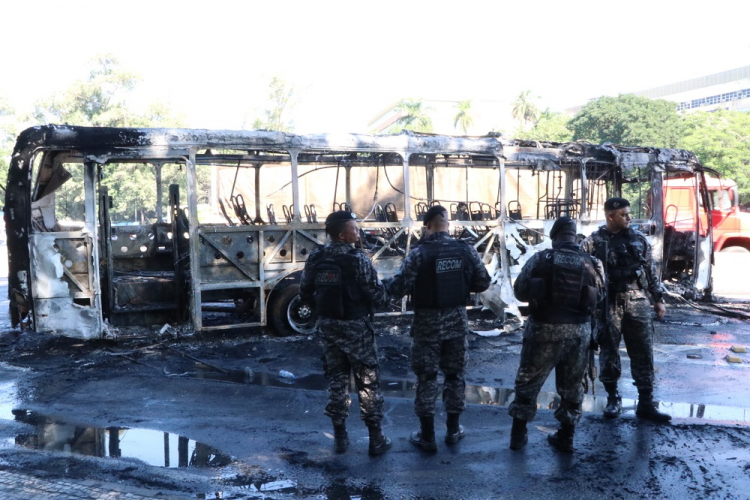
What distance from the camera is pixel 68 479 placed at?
12.1 feet

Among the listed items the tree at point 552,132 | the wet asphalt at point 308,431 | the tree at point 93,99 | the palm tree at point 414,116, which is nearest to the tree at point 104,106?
the tree at point 93,99

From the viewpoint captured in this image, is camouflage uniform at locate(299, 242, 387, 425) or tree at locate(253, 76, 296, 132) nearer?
camouflage uniform at locate(299, 242, 387, 425)

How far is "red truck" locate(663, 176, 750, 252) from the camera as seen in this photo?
1278 cm

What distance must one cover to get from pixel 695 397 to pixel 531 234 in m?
3.85

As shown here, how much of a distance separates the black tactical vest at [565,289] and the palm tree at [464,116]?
42888mm

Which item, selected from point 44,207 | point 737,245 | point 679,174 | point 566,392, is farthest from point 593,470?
point 737,245

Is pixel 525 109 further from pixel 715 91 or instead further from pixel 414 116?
pixel 715 91

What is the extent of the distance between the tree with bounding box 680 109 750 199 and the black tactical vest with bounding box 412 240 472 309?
86.0 feet

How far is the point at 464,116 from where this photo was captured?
150ft

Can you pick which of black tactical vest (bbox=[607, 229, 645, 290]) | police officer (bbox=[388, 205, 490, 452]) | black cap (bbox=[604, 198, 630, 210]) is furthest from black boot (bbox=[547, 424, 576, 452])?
black cap (bbox=[604, 198, 630, 210])

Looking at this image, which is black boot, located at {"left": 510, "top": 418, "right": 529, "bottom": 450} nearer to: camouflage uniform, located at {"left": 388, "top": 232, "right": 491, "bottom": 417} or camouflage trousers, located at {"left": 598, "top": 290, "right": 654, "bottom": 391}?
camouflage uniform, located at {"left": 388, "top": 232, "right": 491, "bottom": 417}

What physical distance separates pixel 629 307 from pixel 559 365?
41.0 inches

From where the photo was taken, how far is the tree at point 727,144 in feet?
85.1

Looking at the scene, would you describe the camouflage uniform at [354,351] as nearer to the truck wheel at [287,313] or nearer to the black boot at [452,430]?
the black boot at [452,430]
